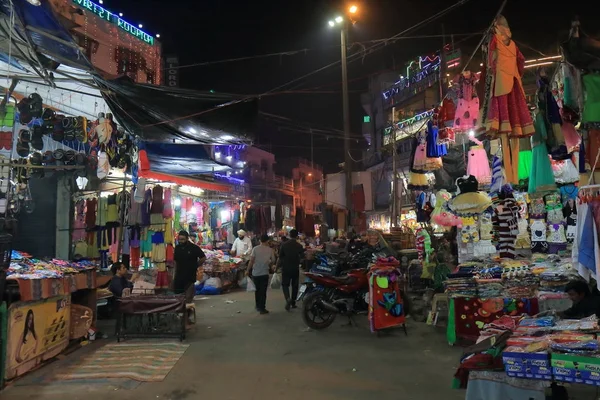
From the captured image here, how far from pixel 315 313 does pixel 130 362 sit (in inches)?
137

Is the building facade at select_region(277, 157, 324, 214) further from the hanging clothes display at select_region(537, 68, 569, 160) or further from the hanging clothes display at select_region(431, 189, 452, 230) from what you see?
the hanging clothes display at select_region(537, 68, 569, 160)

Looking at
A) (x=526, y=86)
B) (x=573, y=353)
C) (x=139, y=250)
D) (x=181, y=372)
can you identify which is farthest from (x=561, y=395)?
(x=526, y=86)

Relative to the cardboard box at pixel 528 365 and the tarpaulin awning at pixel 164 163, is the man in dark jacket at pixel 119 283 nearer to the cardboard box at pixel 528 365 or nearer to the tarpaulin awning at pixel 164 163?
the tarpaulin awning at pixel 164 163

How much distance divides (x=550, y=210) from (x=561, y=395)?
18.5 feet

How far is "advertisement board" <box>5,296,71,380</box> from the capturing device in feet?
17.2

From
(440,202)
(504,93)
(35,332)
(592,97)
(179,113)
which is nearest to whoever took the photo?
(592,97)

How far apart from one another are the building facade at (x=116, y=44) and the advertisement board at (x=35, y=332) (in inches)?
575

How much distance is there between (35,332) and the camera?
5766mm

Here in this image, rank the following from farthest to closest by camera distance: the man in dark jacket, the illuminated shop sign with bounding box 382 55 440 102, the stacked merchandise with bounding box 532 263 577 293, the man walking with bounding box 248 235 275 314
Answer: the illuminated shop sign with bounding box 382 55 440 102
the man walking with bounding box 248 235 275 314
the man in dark jacket
the stacked merchandise with bounding box 532 263 577 293

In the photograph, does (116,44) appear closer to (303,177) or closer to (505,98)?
(505,98)

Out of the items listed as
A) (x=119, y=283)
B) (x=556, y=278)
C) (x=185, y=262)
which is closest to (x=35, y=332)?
(x=119, y=283)

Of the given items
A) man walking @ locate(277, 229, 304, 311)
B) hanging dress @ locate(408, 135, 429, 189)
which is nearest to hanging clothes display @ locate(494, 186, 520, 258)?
hanging dress @ locate(408, 135, 429, 189)

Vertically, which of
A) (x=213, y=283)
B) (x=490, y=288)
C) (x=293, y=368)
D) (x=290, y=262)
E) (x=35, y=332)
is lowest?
(x=293, y=368)

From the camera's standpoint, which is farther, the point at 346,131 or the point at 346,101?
the point at 346,101
